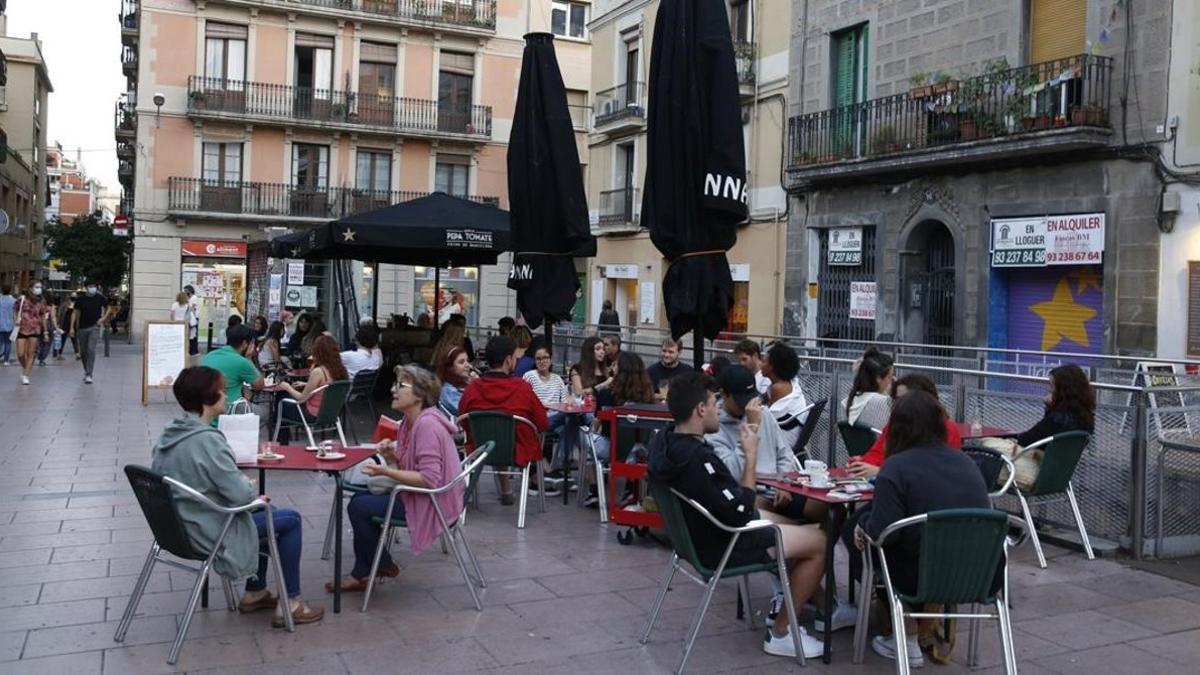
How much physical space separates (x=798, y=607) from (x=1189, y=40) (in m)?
12.9

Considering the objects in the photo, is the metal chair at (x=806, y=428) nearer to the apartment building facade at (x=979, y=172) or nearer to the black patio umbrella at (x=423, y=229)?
the black patio umbrella at (x=423, y=229)

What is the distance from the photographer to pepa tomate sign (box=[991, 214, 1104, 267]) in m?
16.1

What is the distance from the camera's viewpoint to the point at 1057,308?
17016 mm

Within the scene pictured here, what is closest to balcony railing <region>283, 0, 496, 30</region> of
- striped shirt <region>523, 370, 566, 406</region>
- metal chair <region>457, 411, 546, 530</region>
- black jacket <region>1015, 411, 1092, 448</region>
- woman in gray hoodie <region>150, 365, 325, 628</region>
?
striped shirt <region>523, 370, 566, 406</region>

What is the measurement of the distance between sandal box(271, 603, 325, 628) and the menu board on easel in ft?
35.8

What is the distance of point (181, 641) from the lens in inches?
192

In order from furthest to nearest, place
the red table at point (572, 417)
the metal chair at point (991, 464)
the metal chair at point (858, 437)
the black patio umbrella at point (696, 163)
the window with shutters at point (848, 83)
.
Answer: the window with shutters at point (848, 83), the red table at point (572, 417), the metal chair at point (858, 437), the metal chair at point (991, 464), the black patio umbrella at point (696, 163)

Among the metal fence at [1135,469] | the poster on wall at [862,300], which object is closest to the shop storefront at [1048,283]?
the poster on wall at [862,300]

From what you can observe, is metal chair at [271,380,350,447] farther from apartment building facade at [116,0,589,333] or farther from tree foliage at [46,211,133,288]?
tree foliage at [46,211,133,288]

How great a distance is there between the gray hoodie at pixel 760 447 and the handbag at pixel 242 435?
94.9 inches

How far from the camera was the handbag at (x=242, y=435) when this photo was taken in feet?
18.7

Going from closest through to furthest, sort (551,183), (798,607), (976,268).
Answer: (798,607), (551,183), (976,268)

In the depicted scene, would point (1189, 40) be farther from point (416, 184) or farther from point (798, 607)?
point (416, 184)

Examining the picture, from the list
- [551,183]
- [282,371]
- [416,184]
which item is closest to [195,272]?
[416,184]
